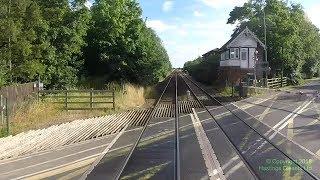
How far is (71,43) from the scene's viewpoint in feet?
120

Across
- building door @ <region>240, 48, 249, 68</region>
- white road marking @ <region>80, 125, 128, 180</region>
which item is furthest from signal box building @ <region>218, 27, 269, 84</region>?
white road marking @ <region>80, 125, 128, 180</region>

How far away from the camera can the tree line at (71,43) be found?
86.3 ft

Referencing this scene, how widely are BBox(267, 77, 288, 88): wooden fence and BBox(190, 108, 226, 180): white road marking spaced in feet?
114

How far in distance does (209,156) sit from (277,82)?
150ft

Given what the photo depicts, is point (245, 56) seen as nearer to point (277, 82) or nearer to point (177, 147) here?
point (277, 82)

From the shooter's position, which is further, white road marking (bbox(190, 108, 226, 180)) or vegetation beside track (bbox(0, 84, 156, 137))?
vegetation beside track (bbox(0, 84, 156, 137))

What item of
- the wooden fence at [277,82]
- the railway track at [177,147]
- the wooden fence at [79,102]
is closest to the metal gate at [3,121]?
the railway track at [177,147]

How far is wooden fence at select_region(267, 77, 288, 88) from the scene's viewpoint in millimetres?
53656

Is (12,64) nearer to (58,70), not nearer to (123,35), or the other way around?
(58,70)

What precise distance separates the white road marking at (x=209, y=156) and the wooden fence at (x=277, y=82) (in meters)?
34.8

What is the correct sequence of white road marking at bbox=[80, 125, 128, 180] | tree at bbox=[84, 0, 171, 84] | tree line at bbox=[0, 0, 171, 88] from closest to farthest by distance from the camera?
1. white road marking at bbox=[80, 125, 128, 180]
2. tree line at bbox=[0, 0, 171, 88]
3. tree at bbox=[84, 0, 171, 84]

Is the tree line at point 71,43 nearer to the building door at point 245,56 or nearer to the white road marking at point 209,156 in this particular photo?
the white road marking at point 209,156

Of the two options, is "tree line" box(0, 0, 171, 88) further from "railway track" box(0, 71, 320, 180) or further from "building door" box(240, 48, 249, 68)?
"building door" box(240, 48, 249, 68)

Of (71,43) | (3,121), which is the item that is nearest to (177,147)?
(3,121)
